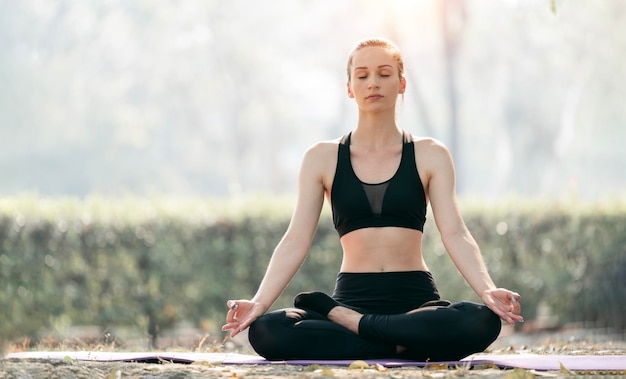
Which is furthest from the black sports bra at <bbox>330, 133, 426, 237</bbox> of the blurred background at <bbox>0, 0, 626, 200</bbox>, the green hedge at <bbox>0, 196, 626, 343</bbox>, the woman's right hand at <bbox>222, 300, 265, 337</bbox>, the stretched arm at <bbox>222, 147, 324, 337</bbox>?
the blurred background at <bbox>0, 0, 626, 200</bbox>

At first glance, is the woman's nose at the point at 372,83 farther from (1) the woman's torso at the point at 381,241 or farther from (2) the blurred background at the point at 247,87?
(2) the blurred background at the point at 247,87

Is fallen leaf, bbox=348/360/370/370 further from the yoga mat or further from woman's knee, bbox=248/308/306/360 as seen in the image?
woman's knee, bbox=248/308/306/360

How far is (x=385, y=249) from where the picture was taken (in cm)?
484

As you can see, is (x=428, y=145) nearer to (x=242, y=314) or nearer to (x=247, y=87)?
(x=242, y=314)

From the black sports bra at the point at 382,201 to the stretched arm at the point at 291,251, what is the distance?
0.45 ft

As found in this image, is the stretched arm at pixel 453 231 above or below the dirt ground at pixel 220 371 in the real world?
above

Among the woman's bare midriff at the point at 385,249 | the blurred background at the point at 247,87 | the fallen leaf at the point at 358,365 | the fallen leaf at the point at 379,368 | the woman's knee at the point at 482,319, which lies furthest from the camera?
the blurred background at the point at 247,87

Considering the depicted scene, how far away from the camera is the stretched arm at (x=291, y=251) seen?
4.64 metres

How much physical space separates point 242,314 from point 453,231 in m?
1.13

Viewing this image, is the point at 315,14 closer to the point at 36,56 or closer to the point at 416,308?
the point at 36,56

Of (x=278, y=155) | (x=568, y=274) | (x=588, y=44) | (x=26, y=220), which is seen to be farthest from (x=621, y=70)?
(x=26, y=220)

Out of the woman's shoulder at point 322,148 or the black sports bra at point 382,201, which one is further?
the woman's shoulder at point 322,148

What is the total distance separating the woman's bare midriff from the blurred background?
31.3 meters

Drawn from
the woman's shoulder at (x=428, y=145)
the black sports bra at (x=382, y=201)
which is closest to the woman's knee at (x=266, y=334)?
the black sports bra at (x=382, y=201)
